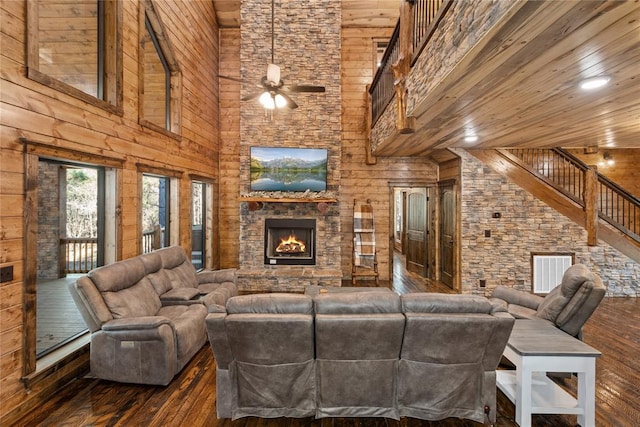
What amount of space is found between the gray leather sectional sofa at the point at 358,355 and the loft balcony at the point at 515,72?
5.50 ft

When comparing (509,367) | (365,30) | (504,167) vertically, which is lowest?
(509,367)

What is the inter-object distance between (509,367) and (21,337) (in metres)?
4.41

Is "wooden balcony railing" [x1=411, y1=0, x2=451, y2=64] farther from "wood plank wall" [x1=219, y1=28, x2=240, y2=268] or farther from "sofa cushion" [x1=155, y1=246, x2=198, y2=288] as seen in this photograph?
"wood plank wall" [x1=219, y1=28, x2=240, y2=268]

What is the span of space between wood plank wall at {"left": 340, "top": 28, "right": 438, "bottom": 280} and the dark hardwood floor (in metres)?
4.19

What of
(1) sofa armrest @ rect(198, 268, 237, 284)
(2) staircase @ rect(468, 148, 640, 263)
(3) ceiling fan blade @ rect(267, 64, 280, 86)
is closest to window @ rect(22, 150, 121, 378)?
(1) sofa armrest @ rect(198, 268, 237, 284)

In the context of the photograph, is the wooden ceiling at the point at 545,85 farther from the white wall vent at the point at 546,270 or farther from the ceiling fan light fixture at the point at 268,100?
the white wall vent at the point at 546,270

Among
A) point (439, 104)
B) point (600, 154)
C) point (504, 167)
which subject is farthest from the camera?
point (600, 154)

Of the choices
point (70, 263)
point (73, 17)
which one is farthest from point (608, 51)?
point (70, 263)

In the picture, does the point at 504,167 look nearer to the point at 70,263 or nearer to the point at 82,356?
the point at 82,356

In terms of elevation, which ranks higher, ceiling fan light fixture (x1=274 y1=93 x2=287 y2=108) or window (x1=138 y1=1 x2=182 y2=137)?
window (x1=138 y1=1 x2=182 y2=137)

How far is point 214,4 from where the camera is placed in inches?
273

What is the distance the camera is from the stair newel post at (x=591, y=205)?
17.7 feet

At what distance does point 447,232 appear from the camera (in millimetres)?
6594

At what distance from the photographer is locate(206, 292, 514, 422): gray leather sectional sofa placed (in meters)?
2.23
